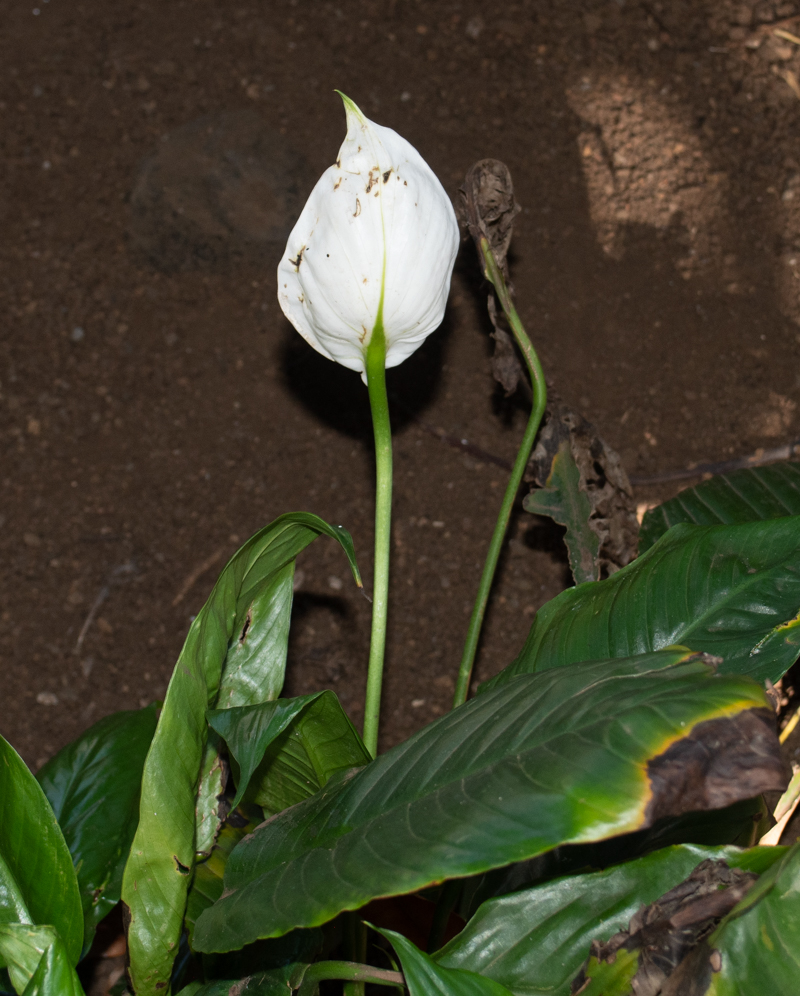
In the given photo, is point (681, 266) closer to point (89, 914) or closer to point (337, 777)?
point (337, 777)

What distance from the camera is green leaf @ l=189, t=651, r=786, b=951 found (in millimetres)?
445

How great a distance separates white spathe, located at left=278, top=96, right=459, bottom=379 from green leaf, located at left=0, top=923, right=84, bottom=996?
20.9 inches

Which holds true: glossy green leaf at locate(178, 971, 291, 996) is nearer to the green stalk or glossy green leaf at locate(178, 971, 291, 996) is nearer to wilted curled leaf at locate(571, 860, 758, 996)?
the green stalk

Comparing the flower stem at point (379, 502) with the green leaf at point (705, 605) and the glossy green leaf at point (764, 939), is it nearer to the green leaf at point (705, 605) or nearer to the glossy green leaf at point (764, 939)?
the green leaf at point (705, 605)

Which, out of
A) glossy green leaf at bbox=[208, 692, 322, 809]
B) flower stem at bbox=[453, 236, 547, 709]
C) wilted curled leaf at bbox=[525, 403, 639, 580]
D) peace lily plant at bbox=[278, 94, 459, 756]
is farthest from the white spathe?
glossy green leaf at bbox=[208, 692, 322, 809]

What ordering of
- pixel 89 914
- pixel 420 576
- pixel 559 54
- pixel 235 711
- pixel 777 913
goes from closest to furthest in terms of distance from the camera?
1. pixel 777 913
2. pixel 235 711
3. pixel 89 914
4. pixel 420 576
5. pixel 559 54

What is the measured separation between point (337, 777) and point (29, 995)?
250mm

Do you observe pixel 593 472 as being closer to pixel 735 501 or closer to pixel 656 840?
pixel 735 501

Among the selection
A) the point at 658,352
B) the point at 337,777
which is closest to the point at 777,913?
the point at 337,777

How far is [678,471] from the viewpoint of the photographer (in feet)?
3.87

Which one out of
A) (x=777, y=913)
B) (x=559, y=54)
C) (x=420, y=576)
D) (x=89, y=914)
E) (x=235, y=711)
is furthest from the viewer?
(x=559, y=54)

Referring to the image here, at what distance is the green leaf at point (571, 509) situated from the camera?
0.89 m

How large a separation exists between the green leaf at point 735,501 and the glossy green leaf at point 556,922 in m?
0.38

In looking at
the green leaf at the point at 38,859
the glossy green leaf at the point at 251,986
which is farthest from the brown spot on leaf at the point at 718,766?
the green leaf at the point at 38,859
